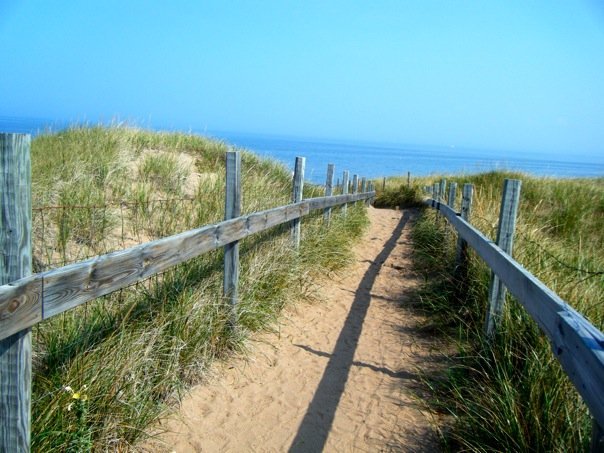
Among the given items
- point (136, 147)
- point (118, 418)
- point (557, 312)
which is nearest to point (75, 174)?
point (136, 147)

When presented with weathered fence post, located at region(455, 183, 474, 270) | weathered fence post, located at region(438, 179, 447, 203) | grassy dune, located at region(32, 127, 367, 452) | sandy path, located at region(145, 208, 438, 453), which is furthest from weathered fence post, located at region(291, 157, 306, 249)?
weathered fence post, located at region(438, 179, 447, 203)

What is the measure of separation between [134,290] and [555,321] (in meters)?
3.28

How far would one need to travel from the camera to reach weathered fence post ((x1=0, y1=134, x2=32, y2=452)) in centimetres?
213

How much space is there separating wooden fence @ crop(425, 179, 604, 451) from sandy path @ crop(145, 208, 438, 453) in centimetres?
103

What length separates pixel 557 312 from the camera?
2.30m

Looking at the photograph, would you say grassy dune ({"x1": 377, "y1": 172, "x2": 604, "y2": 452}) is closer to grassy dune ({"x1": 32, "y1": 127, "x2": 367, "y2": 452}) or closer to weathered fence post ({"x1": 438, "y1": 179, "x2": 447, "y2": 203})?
grassy dune ({"x1": 32, "y1": 127, "x2": 367, "y2": 452})

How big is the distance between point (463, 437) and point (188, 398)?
1981mm

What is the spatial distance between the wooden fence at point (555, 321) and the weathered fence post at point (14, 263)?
7.57 ft

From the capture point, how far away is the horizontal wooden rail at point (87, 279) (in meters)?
2.07

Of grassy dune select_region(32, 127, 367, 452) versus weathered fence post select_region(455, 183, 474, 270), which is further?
weathered fence post select_region(455, 183, 474, 270)

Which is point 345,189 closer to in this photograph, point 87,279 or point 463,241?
point 463,241

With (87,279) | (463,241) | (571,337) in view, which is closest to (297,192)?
(463,241)

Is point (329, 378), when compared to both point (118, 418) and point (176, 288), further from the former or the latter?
point (118, 418)

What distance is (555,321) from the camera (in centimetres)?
232
